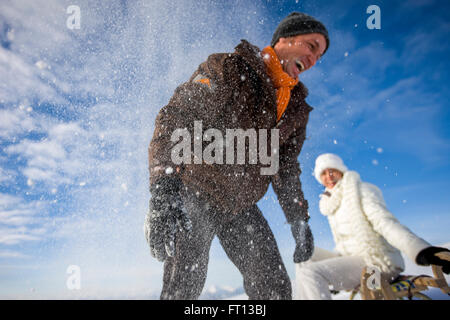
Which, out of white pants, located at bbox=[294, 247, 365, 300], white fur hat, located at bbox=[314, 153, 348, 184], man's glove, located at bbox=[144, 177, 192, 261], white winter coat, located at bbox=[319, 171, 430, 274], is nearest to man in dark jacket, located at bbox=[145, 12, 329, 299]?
man's glove, located at bbox=[144, 177, 192, 261]

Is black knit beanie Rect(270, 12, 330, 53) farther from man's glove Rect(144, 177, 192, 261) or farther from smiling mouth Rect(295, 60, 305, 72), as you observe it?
man's glove Rect(144, 177, 192, 261)

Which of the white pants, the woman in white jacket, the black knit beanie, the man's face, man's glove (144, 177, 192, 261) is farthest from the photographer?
the white pants

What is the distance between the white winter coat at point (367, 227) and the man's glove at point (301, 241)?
48.0 inches

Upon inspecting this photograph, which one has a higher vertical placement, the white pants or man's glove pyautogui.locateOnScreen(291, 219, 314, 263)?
man's glove pyautogui.locateOnScreen(291, 219, 314, 263)

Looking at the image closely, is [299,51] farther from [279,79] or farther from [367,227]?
[367,227]

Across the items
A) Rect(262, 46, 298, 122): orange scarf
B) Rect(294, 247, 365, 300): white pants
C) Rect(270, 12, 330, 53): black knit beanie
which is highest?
Rect(270, 12, 330, 53): black knit beanie

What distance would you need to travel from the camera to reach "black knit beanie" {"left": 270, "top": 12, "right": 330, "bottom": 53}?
7.04ft

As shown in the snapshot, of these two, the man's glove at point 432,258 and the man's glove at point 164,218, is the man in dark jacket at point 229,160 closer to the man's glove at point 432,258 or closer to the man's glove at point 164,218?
the man's glove at point 164,218

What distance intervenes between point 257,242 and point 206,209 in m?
0.53

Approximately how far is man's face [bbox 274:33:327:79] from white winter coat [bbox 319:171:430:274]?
2232 mm

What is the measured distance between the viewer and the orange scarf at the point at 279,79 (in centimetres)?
186

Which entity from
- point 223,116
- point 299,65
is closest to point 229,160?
point 223,116
